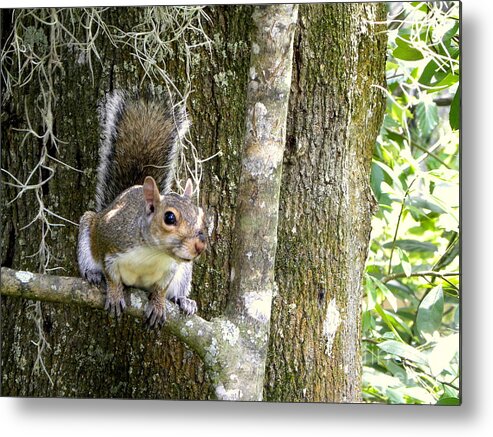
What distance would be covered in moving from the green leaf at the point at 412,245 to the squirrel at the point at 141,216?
58cm

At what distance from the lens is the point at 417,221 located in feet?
9.79

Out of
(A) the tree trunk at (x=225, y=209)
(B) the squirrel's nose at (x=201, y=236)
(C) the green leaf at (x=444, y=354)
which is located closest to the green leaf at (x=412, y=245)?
(A) the tree trunk at (x=225, y=209)

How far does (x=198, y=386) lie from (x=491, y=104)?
44.7 inches

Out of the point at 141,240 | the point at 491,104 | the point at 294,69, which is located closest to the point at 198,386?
the point at 141,240

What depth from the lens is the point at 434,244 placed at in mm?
2914

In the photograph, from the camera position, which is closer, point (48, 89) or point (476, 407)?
point (476, 407)

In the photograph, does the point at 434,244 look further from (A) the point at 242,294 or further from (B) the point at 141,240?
(B) the point at 141,240

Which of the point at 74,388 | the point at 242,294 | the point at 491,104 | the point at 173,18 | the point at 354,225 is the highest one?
the point at 173,18

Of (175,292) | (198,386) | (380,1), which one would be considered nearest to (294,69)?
(380,1)

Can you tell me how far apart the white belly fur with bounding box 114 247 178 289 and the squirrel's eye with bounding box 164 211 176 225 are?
105 millimetres

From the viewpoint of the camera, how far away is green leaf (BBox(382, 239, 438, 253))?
2.94 meters

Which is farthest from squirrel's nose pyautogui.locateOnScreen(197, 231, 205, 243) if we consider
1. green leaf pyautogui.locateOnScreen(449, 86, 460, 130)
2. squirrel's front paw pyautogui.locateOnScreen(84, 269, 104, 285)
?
green leaf pyautogui.locateOnScreen(449, 86, 460, 130)

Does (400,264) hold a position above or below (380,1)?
below

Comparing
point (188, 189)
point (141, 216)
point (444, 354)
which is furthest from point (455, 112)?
point (141, 216)
